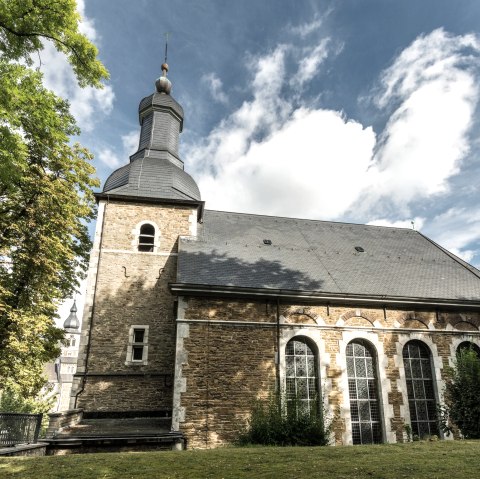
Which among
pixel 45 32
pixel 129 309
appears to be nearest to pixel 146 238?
pixel 129 309

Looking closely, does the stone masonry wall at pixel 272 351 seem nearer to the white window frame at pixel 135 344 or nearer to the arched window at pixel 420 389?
the arched window at pixel 420 389

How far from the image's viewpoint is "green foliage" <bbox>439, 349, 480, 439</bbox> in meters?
10.0

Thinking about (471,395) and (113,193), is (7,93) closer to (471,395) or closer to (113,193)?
(113,193)

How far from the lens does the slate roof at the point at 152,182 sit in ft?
50.0

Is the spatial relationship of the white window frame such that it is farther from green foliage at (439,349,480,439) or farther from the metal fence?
green foliage at (439,349,480,439)

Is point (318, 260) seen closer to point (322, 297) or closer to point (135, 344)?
point (322, 297)

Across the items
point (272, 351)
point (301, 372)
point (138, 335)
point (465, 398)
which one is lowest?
point (465, 398)

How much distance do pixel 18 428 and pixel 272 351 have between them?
22.1 ft

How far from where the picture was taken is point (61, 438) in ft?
29.4

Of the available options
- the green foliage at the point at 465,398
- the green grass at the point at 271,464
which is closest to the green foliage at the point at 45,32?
the green grass at the point at 271,464

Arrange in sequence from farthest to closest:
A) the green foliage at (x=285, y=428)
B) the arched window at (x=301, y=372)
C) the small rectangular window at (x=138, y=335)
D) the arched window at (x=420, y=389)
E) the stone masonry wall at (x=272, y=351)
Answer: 1. the small rectangular window at (x=138, y=335)
2. the arched window at (x=420, y=389)
3. the arched window at (x=301, y=372)
4. the stone masonry wall at (x=272, y=351)
5. the green foliage at (x=285, y=428)

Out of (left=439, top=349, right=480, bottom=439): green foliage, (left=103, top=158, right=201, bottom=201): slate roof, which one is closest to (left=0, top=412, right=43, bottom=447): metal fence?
(left=103, top=158, right=201, bottom=201): slate roof

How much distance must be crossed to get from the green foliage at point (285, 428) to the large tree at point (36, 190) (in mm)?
6899

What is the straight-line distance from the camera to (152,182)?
1559 centimetres
